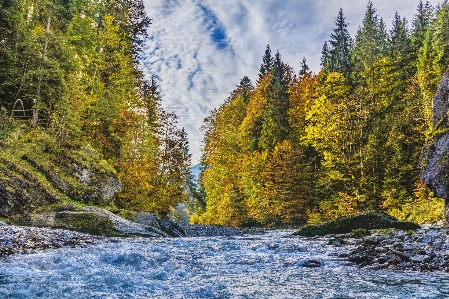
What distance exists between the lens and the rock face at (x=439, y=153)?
1086 centimetres

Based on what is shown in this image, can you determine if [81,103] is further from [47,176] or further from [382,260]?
[382,260]

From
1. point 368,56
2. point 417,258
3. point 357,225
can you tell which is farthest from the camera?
point 368,56

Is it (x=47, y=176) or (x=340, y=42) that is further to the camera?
(x=340, y=42)

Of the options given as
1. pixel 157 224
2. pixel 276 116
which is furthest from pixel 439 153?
pixel 276 116

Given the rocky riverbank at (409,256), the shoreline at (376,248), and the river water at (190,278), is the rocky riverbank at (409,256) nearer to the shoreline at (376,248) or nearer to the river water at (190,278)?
the shoreline at (376,248)

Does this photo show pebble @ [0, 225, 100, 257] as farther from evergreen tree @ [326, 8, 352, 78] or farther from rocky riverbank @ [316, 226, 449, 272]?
evergreen tree @ [326, 8, 352, 78]

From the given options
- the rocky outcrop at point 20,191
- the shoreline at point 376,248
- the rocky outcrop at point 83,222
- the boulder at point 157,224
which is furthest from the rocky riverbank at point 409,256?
the rocky outcrop at point 20,191

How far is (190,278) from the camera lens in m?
5.66

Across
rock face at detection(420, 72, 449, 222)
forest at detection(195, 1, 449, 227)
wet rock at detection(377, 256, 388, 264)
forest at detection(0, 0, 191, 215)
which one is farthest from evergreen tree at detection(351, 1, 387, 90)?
wet rock at detection(377, 256, 388, 264)

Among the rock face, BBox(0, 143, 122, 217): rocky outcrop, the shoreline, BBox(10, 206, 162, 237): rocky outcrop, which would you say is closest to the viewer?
the shoreline

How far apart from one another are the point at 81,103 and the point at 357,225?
16247mm

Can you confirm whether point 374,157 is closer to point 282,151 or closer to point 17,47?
point 282,151

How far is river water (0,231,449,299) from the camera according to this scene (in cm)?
454

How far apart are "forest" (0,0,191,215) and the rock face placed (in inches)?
590
